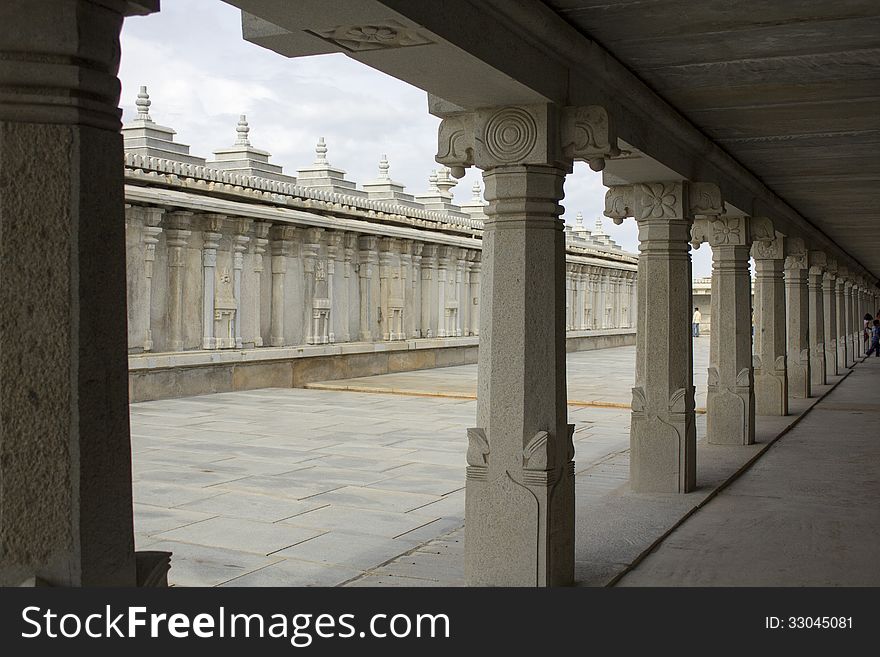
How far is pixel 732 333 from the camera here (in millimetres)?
11680

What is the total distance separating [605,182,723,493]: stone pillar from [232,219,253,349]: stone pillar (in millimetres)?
10500

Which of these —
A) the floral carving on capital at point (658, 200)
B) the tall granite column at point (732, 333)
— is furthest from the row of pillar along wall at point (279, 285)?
the floral carving on capital at point (658, 200)

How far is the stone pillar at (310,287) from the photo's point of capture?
64.4 ft

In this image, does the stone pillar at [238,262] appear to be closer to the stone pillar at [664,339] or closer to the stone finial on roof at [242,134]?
the stone finial on roof at [242,134]

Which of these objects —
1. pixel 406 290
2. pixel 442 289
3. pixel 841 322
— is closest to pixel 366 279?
pixel 406 290

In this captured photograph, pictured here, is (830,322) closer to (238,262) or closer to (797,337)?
(797,337)

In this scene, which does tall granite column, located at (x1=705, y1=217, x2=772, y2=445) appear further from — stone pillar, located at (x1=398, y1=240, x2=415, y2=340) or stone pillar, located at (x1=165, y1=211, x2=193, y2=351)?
stone pillar, located at (x1=398, y1=240, x2=415, y2=340)

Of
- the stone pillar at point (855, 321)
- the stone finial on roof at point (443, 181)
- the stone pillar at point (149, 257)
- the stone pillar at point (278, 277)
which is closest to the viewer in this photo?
the stone pillar at point (149, 257)

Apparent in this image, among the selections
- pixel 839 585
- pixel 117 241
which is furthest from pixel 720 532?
pixel 117 241

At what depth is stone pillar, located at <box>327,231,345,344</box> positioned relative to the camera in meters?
20.4

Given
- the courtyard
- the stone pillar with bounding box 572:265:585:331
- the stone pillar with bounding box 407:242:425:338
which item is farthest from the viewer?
the stone pillar with bounding box 572:265:585:331

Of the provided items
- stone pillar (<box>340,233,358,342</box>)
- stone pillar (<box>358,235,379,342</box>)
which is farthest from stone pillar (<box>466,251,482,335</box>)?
stone pillar (<box>340,233,358,342</box>)

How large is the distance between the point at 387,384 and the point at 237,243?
4.20 meters

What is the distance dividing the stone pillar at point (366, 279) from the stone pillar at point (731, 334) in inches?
434
